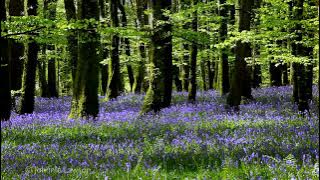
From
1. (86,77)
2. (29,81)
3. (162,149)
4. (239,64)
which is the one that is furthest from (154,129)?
(29,81)

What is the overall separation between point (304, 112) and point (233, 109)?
292 centimetres

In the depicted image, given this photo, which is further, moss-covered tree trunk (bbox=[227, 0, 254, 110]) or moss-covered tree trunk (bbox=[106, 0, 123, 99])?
moss-covered tree trunk (bbox=[106, 0, 123, 99])

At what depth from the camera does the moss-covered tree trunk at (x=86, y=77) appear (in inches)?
515

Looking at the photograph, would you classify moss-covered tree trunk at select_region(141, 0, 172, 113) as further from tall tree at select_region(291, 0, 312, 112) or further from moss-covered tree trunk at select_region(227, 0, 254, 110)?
tall tree at select_region(291, 0, 312, 112)

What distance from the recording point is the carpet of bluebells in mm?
5691

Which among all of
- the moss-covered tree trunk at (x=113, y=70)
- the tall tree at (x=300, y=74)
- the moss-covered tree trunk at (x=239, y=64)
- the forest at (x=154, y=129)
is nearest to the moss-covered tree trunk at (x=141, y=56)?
the moss-covered tree trunk at (x=113, y=70)

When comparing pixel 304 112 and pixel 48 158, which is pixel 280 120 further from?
pixel 48 158

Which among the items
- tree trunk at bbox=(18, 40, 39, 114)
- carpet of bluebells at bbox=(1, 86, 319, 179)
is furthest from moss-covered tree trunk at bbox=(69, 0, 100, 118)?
tree trunk at bbox=(18, 40, 39, 114)

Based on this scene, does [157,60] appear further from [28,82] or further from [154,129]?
[28,82]

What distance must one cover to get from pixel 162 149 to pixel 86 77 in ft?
20.9

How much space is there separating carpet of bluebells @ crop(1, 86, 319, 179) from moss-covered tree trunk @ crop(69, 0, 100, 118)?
2.93ft

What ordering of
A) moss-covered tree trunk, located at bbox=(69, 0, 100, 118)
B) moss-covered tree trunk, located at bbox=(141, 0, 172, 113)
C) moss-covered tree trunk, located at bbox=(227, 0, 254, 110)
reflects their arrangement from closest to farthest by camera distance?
1. moss-covered tree trunk, located at bbox=(69, 0, 100, 118)
2. moss-covered tree trunk, located at bbox=(141, 0, 172, 113)
3. moss-covered tree trunk, located at bbox=(227, 0, 254, 110)

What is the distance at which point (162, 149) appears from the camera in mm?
7477

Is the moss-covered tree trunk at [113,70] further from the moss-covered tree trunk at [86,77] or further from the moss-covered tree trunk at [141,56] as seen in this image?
the moss-covered tree trunk at [86,77]
